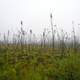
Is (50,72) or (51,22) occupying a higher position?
(51,22)

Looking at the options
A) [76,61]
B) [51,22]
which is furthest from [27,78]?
[51,22]

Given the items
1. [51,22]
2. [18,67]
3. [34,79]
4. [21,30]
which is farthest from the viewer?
[21,30]

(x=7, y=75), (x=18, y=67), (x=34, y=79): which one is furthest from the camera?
(x=18, y=67)

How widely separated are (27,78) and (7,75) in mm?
738

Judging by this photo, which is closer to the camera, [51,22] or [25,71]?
[25,71]

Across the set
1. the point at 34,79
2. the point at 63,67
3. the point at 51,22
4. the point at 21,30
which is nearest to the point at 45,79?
the point at 34,79

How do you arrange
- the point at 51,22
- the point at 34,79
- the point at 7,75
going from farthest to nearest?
the point at 51,22 → the point at 7,75 → the point at 34,79

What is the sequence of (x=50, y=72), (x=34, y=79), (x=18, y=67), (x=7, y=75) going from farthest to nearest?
(x=18, y=67) → (x=50, y=72) → (x=7, y=75) → (x=34, y=79)

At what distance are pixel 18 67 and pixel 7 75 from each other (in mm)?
1414

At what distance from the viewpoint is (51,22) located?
13836mm

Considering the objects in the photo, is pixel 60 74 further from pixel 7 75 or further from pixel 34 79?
pixel 7 75

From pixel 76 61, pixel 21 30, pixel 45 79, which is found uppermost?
pixel 21 30

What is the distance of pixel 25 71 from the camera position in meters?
7.71

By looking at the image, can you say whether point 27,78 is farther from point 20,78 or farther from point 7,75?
point 7,75
